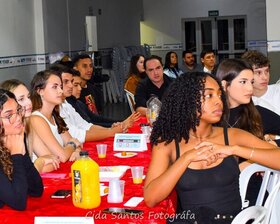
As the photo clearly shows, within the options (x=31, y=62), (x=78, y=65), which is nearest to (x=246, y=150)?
(x=78, y=65)

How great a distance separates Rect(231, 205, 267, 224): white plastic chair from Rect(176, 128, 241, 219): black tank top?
11.3 inches

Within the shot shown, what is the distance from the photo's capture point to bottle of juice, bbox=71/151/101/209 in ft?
6.82

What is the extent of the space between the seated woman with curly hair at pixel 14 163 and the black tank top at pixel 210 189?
666 mm

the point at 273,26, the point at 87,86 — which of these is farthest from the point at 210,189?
the point at 273,26

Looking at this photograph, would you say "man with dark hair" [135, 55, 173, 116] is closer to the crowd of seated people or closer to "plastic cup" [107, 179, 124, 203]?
the crowd of seated people

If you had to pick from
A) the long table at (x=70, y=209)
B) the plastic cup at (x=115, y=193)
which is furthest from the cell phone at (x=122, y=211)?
the plastic cup at (x=115, y=193)

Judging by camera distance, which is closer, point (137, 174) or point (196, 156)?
point (196, 156)

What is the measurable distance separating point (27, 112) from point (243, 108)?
1.33 metres

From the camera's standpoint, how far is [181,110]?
2.20 m

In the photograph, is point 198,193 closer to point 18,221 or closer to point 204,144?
point 204,144

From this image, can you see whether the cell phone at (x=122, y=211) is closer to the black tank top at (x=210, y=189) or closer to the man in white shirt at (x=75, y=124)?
the black tank top at (x=210, y=189)

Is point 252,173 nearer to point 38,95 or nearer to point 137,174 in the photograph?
point 137,174

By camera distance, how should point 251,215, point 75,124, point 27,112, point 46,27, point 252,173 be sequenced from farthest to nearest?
point 46,27
point 75,124
point 27,112
point 252,173
point 251,215

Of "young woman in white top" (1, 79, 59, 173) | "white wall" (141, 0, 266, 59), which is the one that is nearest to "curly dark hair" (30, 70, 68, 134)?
"young woman in white top" (1, 79, 59, 173)
